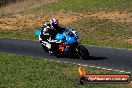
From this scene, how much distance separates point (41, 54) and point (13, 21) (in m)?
20.2

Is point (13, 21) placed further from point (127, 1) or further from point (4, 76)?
point (4, 76)

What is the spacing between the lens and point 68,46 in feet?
69.4

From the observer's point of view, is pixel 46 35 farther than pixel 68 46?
Yes

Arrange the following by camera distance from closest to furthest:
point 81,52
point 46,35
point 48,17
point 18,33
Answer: point 81,52 < point 46,35 < point 18,33 < point 48,17

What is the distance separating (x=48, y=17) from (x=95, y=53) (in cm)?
2094

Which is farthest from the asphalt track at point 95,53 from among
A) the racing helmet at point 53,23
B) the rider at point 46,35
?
the racing helmet at point 53,23

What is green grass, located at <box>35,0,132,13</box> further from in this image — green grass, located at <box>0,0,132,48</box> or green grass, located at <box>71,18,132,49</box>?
green grass, located at <box>71,18,132,49</box>

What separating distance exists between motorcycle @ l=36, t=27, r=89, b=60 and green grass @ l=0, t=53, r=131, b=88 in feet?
6.52

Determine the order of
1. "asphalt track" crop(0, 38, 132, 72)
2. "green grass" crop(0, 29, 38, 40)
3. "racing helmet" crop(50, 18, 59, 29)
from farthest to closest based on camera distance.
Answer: "green grass" crop(0, 29, 38, 40) < "racing helmet" crop(50, 18, 59, 29) < "asphalt track" crop(0, 38, 132, 72)

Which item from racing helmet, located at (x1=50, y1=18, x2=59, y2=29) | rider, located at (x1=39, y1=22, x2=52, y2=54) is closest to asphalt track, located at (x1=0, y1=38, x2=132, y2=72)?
rider, located at (x1=39, y1=22, x2=52, y2=54)

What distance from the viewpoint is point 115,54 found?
22.1 metres

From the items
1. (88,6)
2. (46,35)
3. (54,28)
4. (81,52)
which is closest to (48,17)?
(88,6)

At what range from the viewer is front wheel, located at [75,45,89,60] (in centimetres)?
2047

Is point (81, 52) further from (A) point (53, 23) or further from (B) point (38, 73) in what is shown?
(B) point (38, 73)
